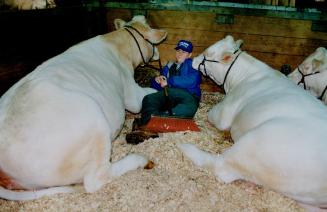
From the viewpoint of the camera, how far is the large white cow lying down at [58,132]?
317cm

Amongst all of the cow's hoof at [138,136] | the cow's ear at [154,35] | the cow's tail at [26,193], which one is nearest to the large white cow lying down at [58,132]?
the cow's tail at [26,193]

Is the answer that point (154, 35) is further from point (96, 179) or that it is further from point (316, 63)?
point (96, 179)

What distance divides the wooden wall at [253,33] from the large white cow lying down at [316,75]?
816 mm

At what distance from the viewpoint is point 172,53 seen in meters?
6.79

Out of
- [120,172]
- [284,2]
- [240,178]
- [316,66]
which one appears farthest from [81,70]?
Answer: [284,2]

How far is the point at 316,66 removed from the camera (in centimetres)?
530

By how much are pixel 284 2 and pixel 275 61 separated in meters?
→ 3.31

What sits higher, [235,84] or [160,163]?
[235,84]

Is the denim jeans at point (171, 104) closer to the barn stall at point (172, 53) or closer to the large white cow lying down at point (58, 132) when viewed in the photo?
the barn stall at point (172, 53)

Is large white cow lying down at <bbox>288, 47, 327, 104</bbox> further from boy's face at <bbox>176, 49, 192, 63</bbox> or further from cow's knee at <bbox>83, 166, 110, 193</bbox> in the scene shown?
cow's knee at <bbox>83, 166, 110, 193</bbox>

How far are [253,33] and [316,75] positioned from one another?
4.91ft

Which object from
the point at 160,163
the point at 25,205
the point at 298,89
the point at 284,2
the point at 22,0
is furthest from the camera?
the point at 284,2

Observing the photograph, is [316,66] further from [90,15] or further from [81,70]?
[90,15]

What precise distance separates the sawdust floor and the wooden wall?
9.90 ft
